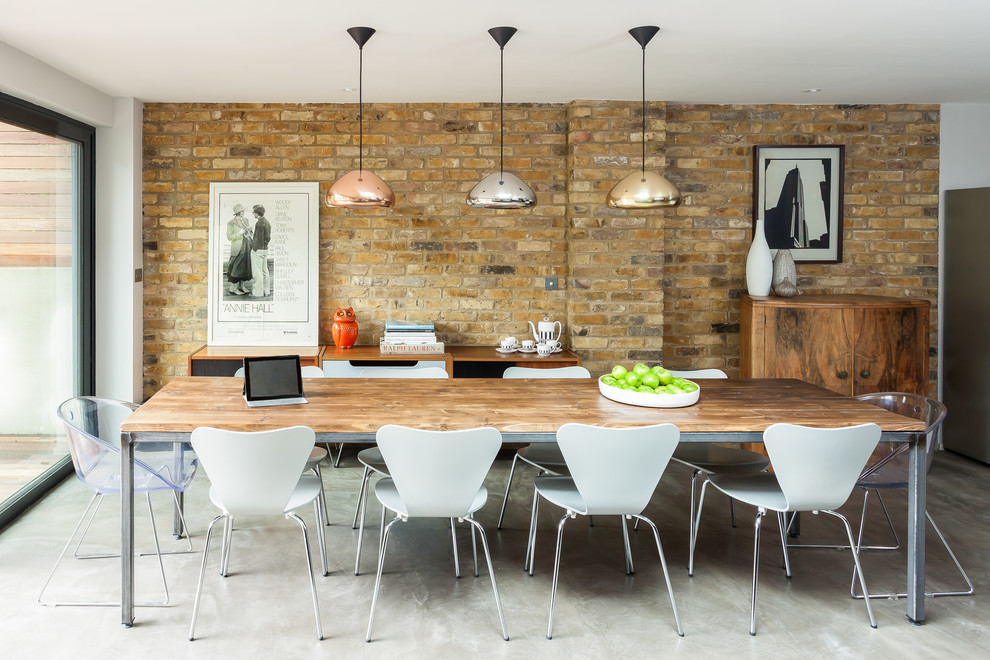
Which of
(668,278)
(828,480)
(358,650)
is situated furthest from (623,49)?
(358,650)

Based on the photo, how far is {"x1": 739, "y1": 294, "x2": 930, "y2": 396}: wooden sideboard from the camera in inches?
209

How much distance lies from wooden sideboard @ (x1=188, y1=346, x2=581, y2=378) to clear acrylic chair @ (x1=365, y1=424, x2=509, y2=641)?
7.65 feet

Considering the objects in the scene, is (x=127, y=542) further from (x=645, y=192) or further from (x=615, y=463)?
(x=645, y=192)

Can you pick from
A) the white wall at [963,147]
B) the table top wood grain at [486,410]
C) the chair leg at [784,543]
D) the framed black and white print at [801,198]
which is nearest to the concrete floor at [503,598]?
the chair leg at [784,543]

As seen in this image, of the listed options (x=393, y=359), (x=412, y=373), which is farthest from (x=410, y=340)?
(x=412, y=373)

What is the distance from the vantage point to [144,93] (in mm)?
5422

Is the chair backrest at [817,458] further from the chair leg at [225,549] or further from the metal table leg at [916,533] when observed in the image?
the chair leg at [225,549]

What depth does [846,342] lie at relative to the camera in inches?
209

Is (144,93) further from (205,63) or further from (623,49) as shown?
(623,49)

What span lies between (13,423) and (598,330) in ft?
12.2

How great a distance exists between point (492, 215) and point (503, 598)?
10.6 ft

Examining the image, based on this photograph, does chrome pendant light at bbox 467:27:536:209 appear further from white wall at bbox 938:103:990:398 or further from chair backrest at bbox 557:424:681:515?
white wall at bbox 938:103:990:398

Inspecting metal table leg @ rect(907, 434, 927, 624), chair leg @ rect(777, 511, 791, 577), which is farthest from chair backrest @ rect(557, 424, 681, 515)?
metal table leg @ rect(907, 434, 927, 624)

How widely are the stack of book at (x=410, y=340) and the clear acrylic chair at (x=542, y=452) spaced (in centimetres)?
99
